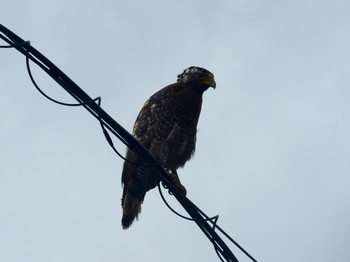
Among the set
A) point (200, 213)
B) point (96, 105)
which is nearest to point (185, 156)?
point (200, 213)

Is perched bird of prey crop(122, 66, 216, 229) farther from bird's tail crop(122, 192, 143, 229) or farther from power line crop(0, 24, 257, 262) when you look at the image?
power line crop(0, 24, 257, 262)

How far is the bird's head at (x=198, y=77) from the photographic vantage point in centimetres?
739

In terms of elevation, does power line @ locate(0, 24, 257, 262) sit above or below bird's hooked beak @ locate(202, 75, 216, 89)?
below

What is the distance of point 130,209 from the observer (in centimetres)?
724

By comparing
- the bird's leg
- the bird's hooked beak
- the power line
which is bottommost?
the power line

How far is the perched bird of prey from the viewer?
701cm

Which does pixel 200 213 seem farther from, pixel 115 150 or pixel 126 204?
pixel 126 204

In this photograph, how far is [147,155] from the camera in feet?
14.2

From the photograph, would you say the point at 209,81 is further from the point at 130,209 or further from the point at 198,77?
the point at 130,209

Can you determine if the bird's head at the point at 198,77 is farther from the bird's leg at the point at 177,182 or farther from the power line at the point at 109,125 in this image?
the power line at the point at 109,125

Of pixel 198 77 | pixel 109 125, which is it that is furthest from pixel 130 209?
pixel 109 125

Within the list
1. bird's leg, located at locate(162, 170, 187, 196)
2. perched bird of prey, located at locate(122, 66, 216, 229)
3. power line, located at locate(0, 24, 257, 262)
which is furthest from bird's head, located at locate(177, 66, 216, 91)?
power line, located at locate(0, 24, 257, 262)

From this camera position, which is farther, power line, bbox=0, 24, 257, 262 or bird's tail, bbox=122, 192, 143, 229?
bird's tail, bbox=122, 192, 143, 229

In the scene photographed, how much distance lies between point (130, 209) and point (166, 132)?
0.97m
